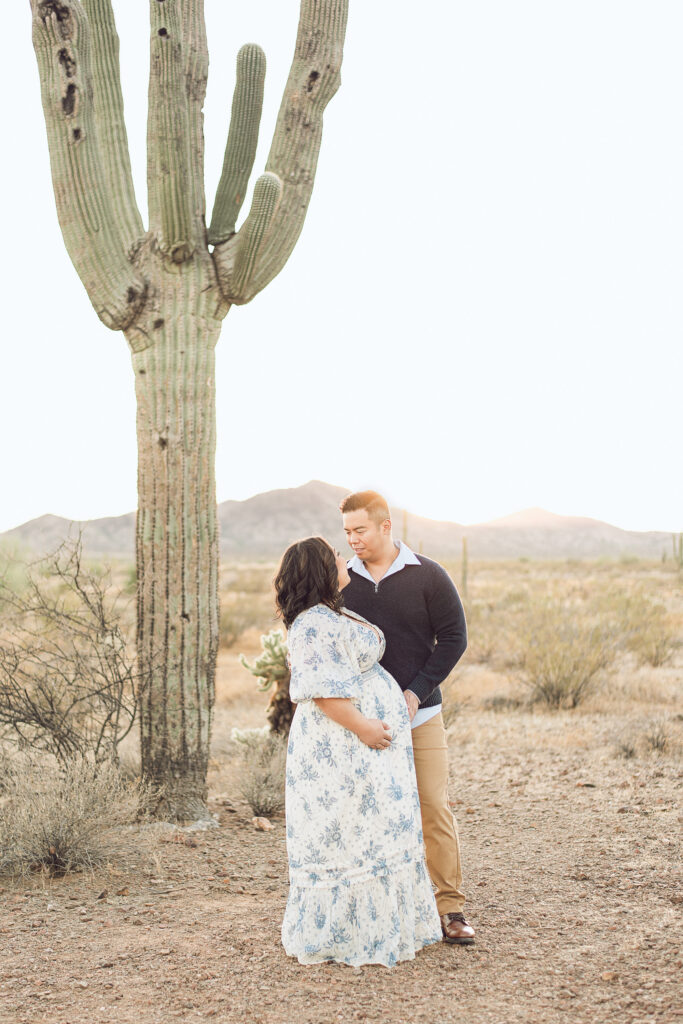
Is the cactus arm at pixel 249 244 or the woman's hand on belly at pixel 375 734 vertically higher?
the cactus arm at pixel 249 244

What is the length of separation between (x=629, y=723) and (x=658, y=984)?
567cm

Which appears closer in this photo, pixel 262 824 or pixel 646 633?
pixel 262 824

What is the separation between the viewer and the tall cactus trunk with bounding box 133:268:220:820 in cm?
622

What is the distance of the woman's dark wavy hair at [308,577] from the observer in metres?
3.80

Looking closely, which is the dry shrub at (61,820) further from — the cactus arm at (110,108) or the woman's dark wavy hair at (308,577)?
the cactus arm at (110,108)

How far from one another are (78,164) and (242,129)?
1335mm

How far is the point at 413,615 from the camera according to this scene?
13.7ft

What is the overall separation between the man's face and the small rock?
125 inches

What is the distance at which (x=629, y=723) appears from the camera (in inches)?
361

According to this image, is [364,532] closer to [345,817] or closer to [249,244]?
[345,817]

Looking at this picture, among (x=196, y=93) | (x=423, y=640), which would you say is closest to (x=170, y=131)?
(x=196, y=93)

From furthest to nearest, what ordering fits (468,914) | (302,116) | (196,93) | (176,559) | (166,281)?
(302,116) → (196,93) → (166,281) → (176,559) → (468,914)

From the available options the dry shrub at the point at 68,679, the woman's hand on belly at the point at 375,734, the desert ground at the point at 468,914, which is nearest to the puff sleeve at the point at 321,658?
the woman's hand on belly at the point at 375,734

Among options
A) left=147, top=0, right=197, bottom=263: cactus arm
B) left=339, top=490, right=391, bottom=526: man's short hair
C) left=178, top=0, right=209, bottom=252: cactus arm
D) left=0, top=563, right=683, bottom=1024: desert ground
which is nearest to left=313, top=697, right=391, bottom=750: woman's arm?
left=339, top=490, right=391, bottom=526: man's short hair
